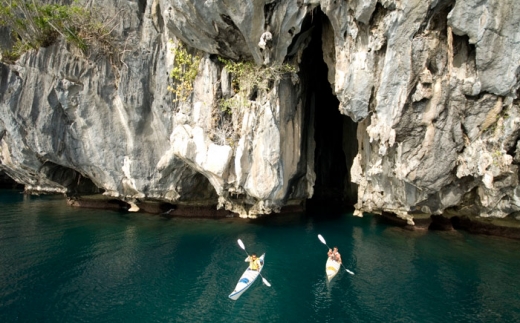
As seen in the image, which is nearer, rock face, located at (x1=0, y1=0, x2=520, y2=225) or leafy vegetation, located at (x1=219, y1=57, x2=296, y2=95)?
rock face, located at (x1=0, y1=0, x2=520, y2=225)

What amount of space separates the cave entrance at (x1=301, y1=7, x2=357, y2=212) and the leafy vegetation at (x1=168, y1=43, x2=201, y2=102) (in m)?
7.41

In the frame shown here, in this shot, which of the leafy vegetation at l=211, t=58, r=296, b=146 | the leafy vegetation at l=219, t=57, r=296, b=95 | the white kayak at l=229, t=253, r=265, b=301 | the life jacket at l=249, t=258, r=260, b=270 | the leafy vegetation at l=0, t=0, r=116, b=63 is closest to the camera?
the white kayak at l=229, t=253, r=265, b=301

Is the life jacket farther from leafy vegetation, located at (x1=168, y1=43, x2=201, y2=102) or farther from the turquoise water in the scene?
leafy vegetation, located at (x1=168, y1=43, x2=201, y2=102)

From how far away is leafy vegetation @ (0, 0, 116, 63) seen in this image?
1939 cm

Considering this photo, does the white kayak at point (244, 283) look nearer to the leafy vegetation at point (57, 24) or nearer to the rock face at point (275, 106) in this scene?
the rock face at point (275, 106)

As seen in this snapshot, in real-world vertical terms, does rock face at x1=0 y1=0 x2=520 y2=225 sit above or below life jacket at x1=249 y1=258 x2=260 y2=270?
above

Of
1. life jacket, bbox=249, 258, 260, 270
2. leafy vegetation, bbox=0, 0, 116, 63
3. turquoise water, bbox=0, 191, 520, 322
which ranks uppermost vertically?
leafy vegetation, bbox=0, 0, 116, 63

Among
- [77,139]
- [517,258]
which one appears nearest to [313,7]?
[517,258]

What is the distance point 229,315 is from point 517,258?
14571 mm

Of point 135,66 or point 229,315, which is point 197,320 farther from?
point 135,66

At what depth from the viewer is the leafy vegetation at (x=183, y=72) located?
62.4 ft

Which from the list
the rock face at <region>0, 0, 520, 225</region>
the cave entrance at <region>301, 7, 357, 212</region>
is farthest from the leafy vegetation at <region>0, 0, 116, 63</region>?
the cave entrance at <region>301, 7, 357, 212</region>

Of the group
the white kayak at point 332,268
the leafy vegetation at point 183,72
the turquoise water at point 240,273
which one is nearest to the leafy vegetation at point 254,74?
the leafy vegetation at point 183,72

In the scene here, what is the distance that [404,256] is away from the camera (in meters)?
15.9
